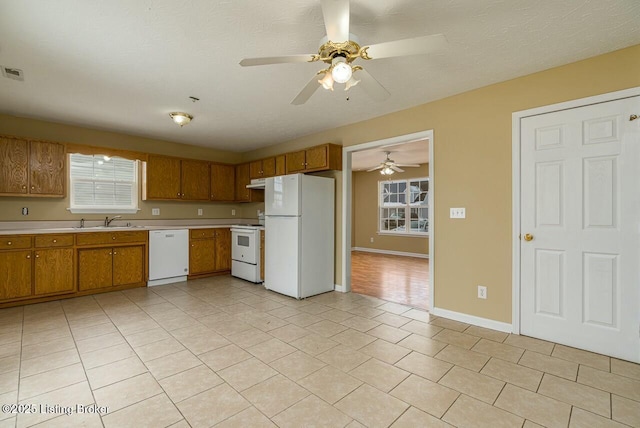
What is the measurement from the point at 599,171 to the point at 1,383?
15.9ft

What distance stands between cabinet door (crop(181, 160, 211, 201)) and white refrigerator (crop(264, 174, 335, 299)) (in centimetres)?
180

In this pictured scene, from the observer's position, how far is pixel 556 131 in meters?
2.69

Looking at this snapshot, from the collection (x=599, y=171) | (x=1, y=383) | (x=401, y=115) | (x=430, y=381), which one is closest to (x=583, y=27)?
(x=599, y=171)

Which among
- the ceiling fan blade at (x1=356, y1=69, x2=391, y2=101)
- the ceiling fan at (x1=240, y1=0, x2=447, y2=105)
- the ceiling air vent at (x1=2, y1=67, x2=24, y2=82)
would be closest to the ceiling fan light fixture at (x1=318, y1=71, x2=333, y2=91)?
the ceiling fan at (x1=240, y1=0, x2=447, y2=105)

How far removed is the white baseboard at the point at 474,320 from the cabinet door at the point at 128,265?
14.1 ft

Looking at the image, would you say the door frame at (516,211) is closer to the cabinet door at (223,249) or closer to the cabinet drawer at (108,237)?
the cabinet door at (223,249)

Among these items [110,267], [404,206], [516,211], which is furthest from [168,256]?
[404,206]

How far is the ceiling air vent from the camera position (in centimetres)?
270

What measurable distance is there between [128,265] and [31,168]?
178 cm

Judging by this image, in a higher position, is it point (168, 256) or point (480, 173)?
point (480, 173)

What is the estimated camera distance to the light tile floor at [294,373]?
1743 mm

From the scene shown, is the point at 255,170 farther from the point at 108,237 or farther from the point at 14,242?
the point at 14,242

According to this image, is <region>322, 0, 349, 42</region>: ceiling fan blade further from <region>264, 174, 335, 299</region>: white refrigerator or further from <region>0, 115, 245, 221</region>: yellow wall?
<region>0, 115, 245, 221</region>: yellow wall

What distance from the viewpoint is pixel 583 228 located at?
257 centimetres
